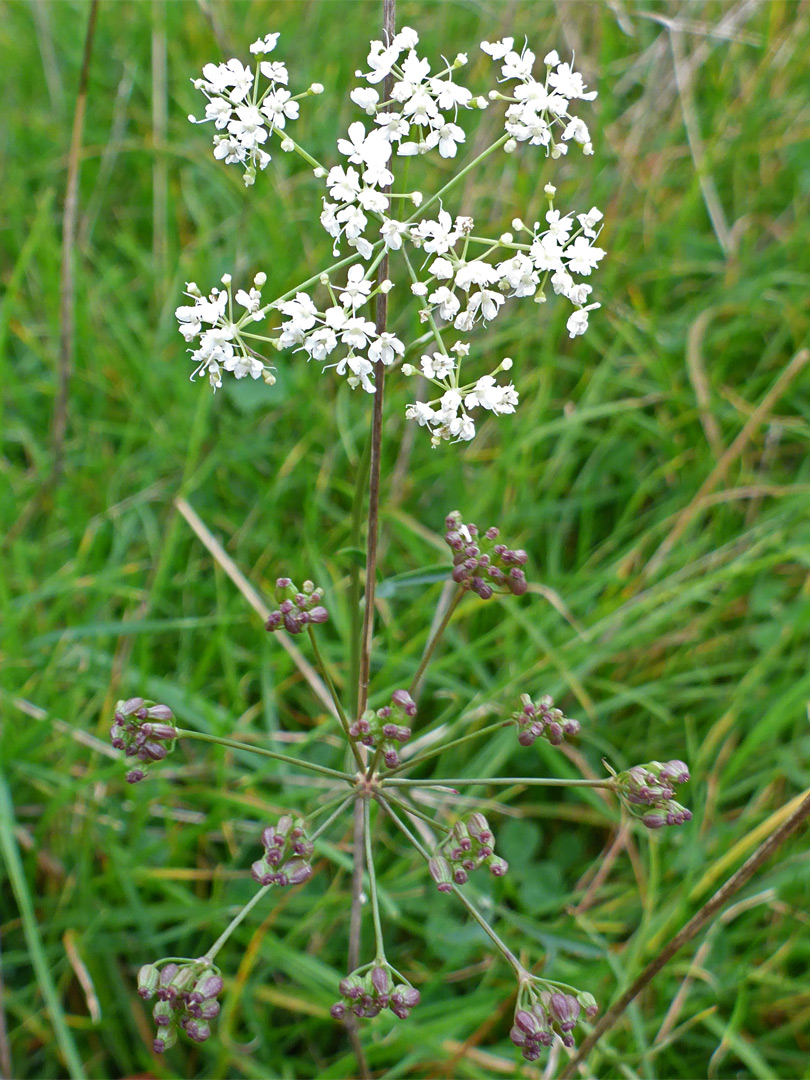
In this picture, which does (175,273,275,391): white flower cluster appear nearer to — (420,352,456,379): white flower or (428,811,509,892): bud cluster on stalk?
(420,352,456,379): white flower

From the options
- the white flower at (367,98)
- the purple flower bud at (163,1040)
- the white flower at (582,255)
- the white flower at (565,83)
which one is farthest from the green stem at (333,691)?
the white flower at (565,83)

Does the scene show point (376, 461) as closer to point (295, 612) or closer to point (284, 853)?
point (295, 612)

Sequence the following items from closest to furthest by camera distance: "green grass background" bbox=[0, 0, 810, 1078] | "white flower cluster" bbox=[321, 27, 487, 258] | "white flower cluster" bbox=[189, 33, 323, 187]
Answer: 1. "white flower cluster" bbox=[321, 27, 487, 258]
2. "white flower cluster" bbox=[189, 33, 323, 187]
3. "green grass background" bbox=[0, 0, 810, 1078]

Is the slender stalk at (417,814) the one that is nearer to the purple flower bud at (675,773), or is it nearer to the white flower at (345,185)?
the purple flower bud at (675,773)

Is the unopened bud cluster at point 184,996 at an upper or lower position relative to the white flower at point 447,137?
lower

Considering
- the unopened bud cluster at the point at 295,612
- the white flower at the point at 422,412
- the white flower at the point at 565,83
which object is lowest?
the unopened bud cluster at the point at 295,612

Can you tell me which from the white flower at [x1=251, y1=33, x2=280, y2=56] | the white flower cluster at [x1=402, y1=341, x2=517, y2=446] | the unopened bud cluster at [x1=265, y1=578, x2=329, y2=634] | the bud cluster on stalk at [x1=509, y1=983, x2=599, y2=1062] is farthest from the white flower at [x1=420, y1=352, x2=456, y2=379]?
the bud cluster on stalk at [x1=509, y1=983, x2=599, y2=1062]
